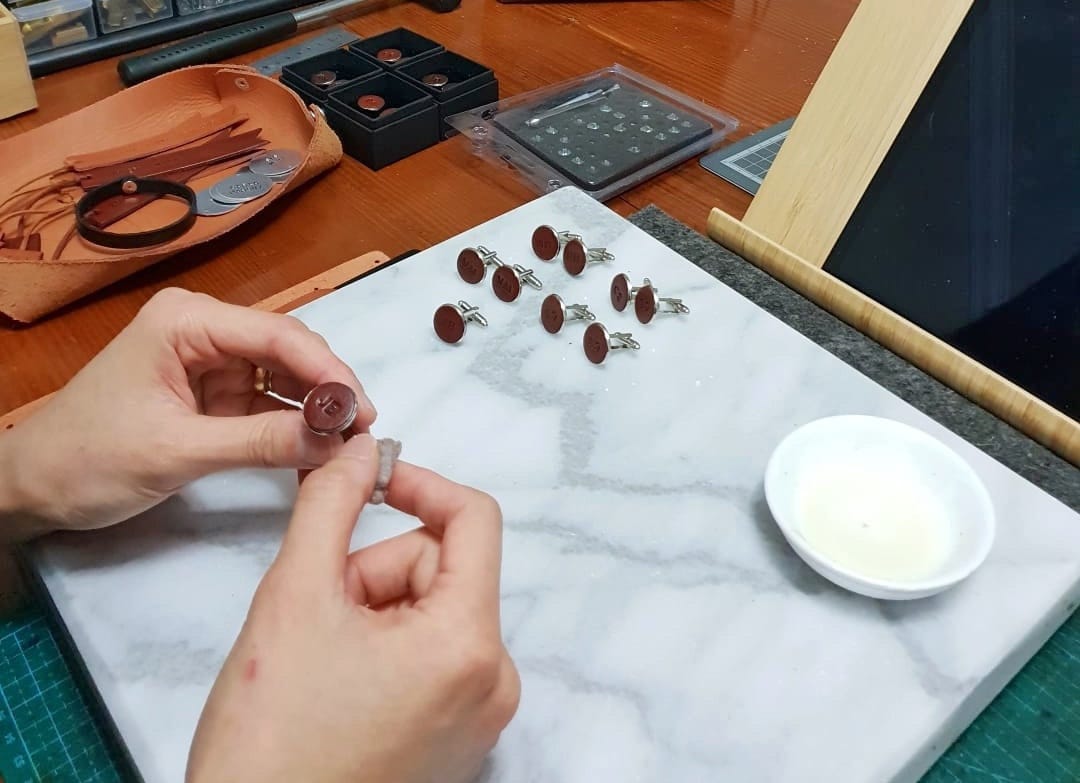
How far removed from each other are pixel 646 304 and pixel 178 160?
1.90 ft

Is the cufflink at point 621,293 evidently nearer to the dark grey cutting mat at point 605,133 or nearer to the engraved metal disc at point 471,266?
the engraved metal disc at point 471,266

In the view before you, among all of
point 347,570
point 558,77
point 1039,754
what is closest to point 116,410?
point 347,570

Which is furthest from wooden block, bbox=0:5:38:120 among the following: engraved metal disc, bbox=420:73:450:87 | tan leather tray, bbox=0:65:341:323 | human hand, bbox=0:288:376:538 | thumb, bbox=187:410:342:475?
thumb, bbox=187:410:342:475

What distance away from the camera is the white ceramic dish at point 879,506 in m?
0.55

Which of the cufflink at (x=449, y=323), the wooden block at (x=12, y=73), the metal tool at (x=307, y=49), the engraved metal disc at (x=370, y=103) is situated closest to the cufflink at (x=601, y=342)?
the cufflink at (x=449, y=323)

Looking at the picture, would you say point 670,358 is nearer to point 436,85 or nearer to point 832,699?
point 832,699

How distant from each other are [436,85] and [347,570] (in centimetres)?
79

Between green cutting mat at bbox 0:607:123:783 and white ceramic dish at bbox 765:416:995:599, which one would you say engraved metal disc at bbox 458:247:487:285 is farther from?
green cutting mat at bbox 0:607:123:783

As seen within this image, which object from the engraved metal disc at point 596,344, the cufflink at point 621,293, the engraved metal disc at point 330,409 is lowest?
the engraved metal disc at point 596,344

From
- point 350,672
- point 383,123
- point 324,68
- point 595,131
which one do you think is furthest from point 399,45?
point 350,672

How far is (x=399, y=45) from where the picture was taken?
1174mm

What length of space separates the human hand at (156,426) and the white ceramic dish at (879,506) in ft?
0.98

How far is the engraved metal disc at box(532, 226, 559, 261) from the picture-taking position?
0.81 metres

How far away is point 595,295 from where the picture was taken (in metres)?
0.78
